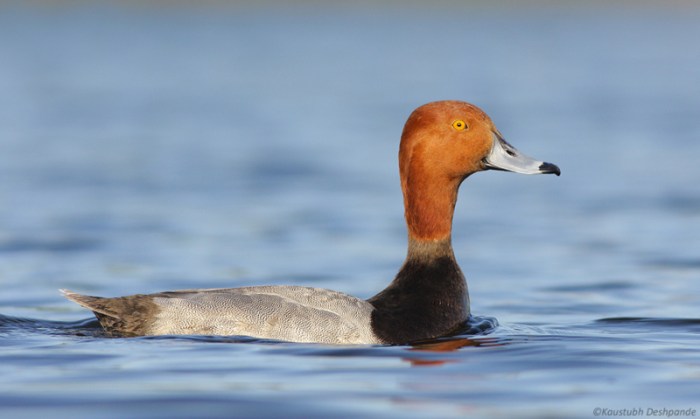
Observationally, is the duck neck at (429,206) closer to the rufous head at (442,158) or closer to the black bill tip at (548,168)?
the rufous head at (442,158)

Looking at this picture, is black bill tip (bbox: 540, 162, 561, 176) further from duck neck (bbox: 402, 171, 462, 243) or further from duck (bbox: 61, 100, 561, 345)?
duck neck (bbox: 402, 171, 462, 243)

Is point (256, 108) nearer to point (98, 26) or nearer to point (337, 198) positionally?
point (337, 198)

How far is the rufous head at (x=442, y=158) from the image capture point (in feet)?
30.3

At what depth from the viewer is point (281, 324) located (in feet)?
27.4

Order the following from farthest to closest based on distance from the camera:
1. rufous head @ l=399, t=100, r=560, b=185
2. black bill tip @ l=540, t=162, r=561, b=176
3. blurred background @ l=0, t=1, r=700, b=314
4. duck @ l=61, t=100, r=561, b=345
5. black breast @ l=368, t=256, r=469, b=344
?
blurred background @ l=0, t=1, r=700, b=314, rufous head @ l=399, t=100, r=560, b=185, black bill tip @ l=540, t=162, r=561, b=176, black breast @ l=368, t=256, r=469, b=344, duck @ l=61, t=100, r=561, b=345

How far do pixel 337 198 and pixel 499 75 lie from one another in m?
20.9

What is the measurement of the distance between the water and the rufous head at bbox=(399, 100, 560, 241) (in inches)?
38.3

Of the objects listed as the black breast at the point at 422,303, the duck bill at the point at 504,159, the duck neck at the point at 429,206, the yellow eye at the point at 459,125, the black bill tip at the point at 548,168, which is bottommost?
the black breast at the point at 422,303

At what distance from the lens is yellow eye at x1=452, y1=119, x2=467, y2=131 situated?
9258 millimetres

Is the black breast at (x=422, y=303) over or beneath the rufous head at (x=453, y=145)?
beneath

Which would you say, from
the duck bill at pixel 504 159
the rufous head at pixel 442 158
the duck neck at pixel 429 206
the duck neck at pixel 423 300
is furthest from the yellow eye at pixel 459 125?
the duck neck at pixel 423 300

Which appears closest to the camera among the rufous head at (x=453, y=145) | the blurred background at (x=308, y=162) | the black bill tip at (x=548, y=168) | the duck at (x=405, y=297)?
the duck at (x=405, y=297)

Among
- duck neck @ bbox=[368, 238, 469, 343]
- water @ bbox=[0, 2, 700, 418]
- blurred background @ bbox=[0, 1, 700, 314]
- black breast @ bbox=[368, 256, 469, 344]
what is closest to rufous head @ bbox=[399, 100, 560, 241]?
duck neck @ bbox=[368, 238, 469, 343]

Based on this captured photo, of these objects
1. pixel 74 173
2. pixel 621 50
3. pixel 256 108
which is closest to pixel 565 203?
pixel 74 173
